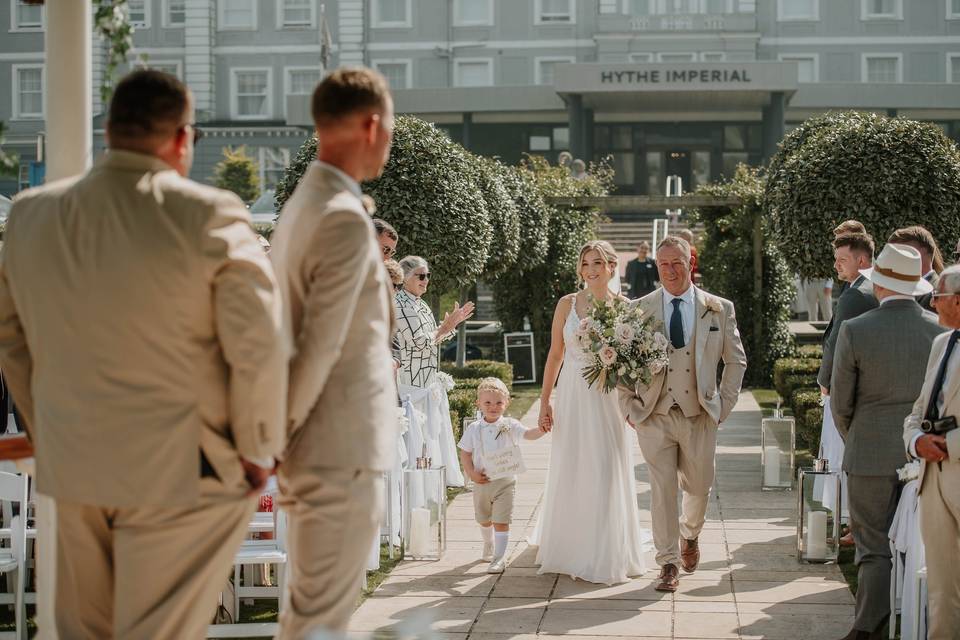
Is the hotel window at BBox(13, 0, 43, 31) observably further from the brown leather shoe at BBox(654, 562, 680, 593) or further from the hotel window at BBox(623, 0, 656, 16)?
the brown leather shoe at BBox(654, 562, 680, 593)

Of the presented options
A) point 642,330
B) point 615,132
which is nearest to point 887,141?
point 642,330

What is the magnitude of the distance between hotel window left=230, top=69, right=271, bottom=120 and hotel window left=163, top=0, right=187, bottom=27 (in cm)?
309

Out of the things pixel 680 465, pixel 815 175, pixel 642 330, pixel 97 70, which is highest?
pixel 97 70

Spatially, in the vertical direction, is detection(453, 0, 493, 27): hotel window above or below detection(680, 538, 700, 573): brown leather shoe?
above

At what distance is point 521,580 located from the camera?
794 centimetres

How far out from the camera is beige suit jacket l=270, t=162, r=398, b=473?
377 cm

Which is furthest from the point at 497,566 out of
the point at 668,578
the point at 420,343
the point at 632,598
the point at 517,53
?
the point at 517,53

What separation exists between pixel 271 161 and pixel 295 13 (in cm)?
637

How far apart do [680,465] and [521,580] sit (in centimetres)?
119

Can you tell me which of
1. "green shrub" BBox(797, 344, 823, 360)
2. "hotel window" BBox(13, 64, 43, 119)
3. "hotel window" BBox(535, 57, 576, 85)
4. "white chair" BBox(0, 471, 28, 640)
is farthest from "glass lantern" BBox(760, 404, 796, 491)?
"hotel window" BBox(13, 64, 43, 119)

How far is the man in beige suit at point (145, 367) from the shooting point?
356cm

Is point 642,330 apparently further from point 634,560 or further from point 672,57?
point 672,57

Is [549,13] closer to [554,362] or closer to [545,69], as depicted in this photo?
[545,69]

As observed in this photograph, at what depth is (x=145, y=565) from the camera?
3646 mm
